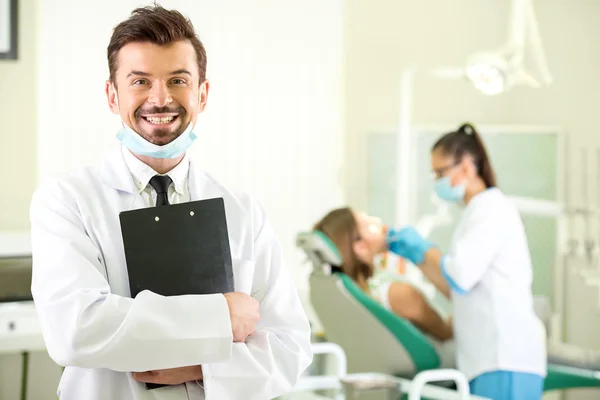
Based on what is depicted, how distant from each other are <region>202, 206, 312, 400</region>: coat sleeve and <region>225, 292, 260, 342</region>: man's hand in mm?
25

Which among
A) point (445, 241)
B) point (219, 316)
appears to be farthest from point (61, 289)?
point (445, 241)

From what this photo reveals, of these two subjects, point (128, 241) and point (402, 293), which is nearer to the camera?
point (128, 241)

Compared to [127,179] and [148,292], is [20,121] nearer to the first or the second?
[127,179]

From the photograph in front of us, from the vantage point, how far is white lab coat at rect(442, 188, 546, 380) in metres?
2.71

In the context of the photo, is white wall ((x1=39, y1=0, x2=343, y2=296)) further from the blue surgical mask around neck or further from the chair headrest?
the blue surgical mask around neck

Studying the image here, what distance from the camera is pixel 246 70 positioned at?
10.2 ft

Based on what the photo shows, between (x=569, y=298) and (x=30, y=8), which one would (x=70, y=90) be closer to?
(x=30, y=8)

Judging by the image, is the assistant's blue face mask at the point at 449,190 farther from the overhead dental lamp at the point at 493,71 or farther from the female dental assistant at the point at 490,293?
the overhead dental lamp at the point at 493,71

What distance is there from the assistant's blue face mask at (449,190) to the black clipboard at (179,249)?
5.72ft

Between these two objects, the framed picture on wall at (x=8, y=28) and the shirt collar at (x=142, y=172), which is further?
the framed picture on wall at (x=8, y=28)

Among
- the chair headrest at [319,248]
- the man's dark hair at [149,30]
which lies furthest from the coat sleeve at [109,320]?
the chair headrest at [319,248]

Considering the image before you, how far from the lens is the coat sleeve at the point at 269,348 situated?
1.21m

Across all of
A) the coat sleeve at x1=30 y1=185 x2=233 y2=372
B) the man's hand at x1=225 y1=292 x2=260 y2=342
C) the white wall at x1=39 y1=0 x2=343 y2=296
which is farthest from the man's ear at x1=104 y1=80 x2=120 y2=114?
the white wall at x1=39 y1=0 x2=343 y2=296

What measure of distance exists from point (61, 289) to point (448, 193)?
1.95 m
